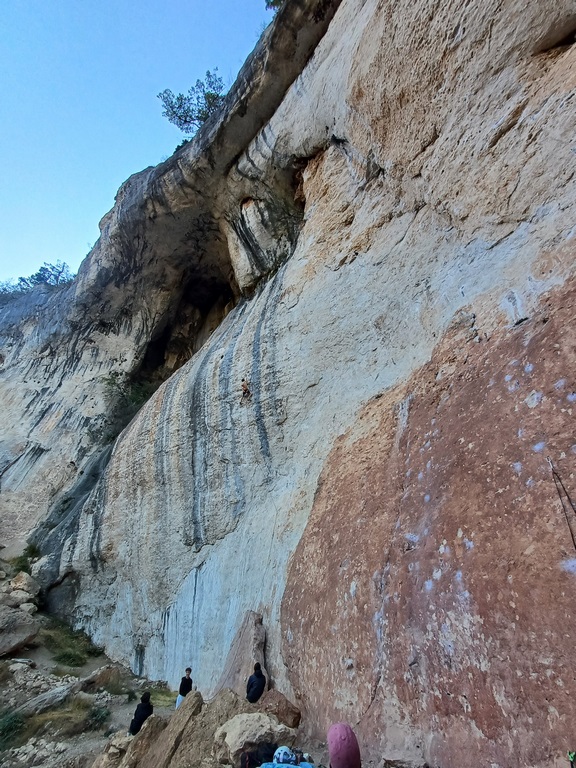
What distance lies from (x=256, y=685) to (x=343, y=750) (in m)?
2.50

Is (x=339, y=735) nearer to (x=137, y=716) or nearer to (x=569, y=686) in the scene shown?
(x=569, y=686)

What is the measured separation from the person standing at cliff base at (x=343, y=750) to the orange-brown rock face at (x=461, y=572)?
71 cm

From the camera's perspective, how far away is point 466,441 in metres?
3.17

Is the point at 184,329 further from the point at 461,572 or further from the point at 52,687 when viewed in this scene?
the point at 461,572

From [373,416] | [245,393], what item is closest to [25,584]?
[245,393]

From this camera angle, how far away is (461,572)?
2719 mm

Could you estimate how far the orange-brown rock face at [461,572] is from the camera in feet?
7.23

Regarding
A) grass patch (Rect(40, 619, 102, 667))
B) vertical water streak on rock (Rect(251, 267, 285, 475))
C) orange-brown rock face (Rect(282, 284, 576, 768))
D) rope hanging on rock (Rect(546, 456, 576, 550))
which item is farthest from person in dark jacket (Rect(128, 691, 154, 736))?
rope hanging on rock (Rect(546, 456, 576, 550))

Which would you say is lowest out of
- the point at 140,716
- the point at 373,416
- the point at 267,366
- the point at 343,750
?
the point at 140,716

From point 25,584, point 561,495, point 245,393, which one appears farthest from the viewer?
point 25,584

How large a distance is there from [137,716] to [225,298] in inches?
424

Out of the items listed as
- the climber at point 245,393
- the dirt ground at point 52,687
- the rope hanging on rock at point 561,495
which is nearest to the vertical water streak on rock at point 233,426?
the climber at point 245,393

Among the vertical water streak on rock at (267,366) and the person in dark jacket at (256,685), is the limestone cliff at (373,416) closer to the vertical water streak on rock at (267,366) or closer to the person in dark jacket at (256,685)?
the vertical water streak on rock at (267,366)

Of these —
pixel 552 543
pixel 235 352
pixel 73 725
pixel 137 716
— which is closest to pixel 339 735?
pixel 552 543
